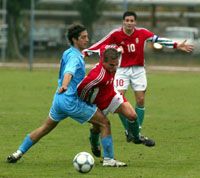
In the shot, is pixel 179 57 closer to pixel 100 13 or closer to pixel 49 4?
pixel 100 13

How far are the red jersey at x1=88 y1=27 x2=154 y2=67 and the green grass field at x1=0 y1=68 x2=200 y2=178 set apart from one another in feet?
4.08

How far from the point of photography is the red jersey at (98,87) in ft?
33.5

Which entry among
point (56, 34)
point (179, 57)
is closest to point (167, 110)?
point (179, 57)

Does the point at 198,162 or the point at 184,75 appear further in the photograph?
the point at 184,75

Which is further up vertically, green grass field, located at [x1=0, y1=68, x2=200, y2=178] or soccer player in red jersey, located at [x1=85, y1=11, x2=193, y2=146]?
soccer player in red jersey, located at [x1=85, y1=11, x2=193, y2=146]

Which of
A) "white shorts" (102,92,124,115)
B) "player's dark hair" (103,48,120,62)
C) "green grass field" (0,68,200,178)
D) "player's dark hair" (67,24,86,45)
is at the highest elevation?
"player's dark hair" (67,24,86,45)

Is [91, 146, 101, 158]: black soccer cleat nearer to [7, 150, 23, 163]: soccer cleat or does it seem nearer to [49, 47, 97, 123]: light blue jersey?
[49, 47, 97, 123]: light blue jersey

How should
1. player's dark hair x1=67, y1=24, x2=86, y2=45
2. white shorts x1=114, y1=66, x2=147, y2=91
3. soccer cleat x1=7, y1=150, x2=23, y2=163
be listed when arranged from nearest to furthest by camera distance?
player's dark hair x1=67, y1=24, x2=86, y2=45
soccer cleat x1=7, y1=150, x2=23, y2=163
white shorts x1=114, y1=66, x2=147, y2=91

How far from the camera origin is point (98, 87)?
10320 millimetres

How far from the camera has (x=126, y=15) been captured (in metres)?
13.2

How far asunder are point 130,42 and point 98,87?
3.42 meters

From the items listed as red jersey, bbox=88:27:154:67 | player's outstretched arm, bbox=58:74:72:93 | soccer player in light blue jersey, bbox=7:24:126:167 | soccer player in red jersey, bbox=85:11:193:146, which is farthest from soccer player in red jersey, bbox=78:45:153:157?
red jersey, bbox=88:27:154:67

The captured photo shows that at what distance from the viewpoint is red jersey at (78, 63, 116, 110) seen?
1021 cm

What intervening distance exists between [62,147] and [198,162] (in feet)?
7.55
